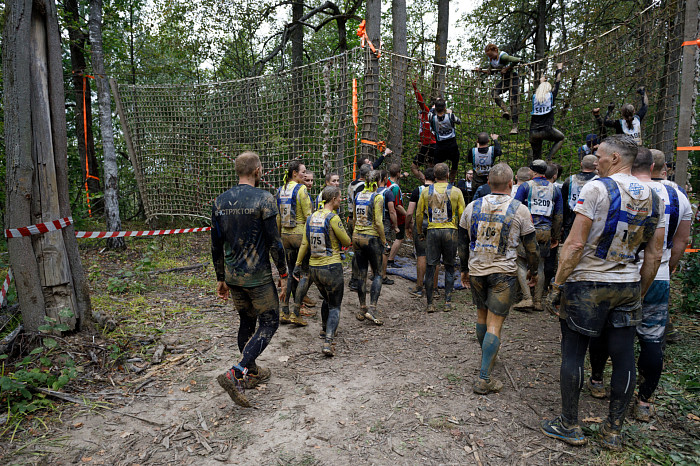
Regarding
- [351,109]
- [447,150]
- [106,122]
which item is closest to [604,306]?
[447,150]

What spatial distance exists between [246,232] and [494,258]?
240cm

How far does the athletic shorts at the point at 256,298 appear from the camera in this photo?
3811 millimetres

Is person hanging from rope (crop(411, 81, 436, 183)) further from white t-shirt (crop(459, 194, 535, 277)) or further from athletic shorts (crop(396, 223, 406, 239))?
white t-shirt (crop(459, 194, 535, 277))

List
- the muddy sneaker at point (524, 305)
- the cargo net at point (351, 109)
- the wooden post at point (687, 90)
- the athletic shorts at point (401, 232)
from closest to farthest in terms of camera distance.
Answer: the wooden post at point (687, 90) < the muddy sneaker at point (524, 305) < the cargo net at point (351, 109) < the athletic shorts at point (401, 232)

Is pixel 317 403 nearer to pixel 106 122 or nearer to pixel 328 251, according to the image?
pixel 328 251

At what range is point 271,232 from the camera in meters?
3.79

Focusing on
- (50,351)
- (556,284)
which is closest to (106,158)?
(50,351)

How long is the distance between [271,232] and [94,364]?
237 centimetres

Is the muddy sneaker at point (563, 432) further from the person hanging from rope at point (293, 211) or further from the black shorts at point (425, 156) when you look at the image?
the black shorts at point (425, 156)

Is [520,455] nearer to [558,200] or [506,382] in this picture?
[506,382]

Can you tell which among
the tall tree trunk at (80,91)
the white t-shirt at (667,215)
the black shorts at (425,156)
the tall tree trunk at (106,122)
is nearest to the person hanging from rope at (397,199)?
the black shorts at (425,156)

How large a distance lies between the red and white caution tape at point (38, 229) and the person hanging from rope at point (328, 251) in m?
2.75

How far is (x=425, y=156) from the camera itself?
8984mm

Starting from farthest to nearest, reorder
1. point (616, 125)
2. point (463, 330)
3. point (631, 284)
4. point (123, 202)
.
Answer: point (123, 202)
point (616, 125)
point (463, 330)
point (631, 284)
